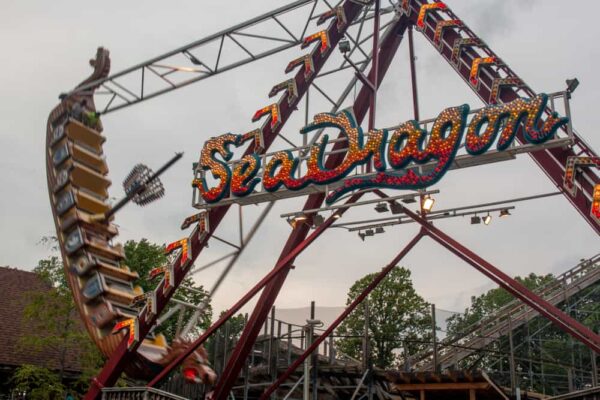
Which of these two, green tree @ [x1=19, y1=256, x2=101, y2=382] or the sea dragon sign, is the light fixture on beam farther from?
green tree @ [x1=19, y1=256, x2=101, y2=382]

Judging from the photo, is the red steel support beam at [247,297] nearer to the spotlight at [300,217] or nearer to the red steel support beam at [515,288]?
the spotlight at [300,217]

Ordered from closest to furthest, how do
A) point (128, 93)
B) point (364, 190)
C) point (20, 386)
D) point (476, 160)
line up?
point (476, 160) < point (364, 190) < point (128, 93) < point (20, 386)

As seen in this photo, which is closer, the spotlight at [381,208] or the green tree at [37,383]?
the spotlight at [381,208]

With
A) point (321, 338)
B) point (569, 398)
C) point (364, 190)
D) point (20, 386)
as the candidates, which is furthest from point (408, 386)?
point (20, 386)

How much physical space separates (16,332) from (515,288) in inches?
842

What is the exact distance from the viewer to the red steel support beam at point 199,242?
16.0m

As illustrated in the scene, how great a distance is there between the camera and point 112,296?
53.6ft

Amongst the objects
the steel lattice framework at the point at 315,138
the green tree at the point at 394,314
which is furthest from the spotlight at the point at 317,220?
the green tree at the point at 394,314

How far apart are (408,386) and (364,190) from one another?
280 inches

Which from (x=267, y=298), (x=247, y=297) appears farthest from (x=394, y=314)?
(x=247, y=297)

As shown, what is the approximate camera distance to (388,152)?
14.8 meters

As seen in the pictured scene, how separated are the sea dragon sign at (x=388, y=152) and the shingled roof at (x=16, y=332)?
12268 mm

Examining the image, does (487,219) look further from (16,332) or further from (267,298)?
(16,332)

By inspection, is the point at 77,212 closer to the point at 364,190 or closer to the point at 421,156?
the point at 364,190
